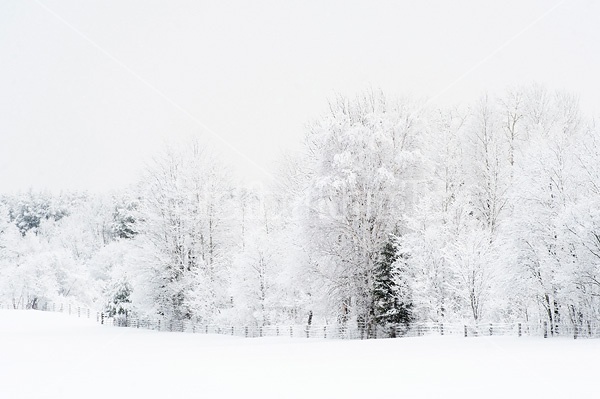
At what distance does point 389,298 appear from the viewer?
107ft

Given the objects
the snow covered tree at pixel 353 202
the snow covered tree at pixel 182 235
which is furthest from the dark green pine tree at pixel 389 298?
the snow covered tree at pixel 182 235

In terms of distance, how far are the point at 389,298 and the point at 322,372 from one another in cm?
1748

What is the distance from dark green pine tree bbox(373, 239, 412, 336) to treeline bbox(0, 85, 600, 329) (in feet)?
0.28

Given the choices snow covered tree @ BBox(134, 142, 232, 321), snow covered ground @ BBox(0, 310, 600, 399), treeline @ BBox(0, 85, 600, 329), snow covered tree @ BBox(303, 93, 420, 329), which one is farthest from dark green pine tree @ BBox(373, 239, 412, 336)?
snow covered tree @ BBox(134, 142, 232, 321)

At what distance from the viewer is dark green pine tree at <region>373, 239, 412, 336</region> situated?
3206cm

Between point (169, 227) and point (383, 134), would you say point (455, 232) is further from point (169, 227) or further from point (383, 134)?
point (169, 227)

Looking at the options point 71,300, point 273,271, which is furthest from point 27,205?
point 273,271

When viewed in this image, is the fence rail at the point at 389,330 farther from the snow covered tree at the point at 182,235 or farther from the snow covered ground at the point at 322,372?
the snow covered ground at the point at 322,372

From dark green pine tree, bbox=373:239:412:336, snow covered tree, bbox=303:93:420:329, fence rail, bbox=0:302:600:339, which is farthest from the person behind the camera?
snow covered tree, bbox=303:93:420:329

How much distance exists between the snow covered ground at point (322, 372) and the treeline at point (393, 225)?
5.33 metres

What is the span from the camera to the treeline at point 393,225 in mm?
26844

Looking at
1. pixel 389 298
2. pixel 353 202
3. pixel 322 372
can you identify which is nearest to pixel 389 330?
pixel 389 298

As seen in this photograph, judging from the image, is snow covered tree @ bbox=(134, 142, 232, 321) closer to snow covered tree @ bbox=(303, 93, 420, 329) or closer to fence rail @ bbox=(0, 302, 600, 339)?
fence rail @ bbox=(0, 302, 600, 339)

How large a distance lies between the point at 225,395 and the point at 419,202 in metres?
24.9
